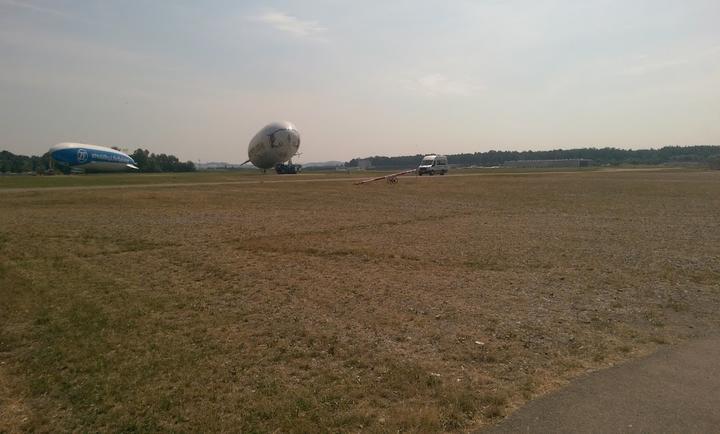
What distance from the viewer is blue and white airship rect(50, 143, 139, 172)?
83250 mm

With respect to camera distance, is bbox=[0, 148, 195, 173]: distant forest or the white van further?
bbox=[0, 148, 195, 173]: distant forest

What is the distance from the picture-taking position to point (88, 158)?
8681 centimetres

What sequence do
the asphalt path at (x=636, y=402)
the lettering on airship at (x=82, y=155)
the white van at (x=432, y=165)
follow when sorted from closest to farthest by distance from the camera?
the asphalt path at (x=636, y=402) < the white van at (x=432, y=165) < the lettering on airship at (x=82, y=155)

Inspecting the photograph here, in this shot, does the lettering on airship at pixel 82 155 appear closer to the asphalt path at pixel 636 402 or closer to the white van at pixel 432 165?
the white van at pixel 432 165

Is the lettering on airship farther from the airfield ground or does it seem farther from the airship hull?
the airfield ground

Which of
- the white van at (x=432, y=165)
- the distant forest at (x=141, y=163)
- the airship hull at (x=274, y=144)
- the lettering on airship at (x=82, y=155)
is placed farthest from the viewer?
the distant forest at (x=141, y=163)

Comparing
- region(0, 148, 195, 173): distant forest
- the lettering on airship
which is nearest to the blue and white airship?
the lettering on airship

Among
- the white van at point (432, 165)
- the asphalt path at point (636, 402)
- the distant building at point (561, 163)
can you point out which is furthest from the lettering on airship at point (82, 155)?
the distant building at point (561, 163)

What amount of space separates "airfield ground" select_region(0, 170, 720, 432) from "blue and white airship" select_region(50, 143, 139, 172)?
79.0 meters

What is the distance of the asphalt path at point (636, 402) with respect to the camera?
13.7 feet

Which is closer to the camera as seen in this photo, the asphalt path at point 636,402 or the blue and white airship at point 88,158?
the asphalt path at point 636,402

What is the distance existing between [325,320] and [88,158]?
93.4m

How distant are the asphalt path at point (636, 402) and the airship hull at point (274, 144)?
2900 inches

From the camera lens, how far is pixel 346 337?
21.5 ft
